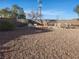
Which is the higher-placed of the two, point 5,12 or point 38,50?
point 5,12

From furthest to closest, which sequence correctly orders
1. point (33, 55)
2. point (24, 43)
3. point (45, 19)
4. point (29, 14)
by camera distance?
1. point (29, 14)
2. point (45, 19)
3. point (24, 43)
4. point (33, 55)

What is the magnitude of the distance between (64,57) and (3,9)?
4051cm

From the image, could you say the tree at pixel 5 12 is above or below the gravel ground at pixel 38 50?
above

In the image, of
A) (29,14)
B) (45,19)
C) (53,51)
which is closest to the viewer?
(53,51)

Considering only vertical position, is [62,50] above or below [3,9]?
below

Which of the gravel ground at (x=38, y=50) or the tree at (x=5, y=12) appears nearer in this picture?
the gravel ground at (x=38, y=50)

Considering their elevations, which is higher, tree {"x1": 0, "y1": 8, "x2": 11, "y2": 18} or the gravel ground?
tree {"x1": 0, "y1": 8, "x2": 11, "y2": 18}

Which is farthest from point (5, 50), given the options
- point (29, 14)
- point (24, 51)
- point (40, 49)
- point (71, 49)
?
point (29, 14)

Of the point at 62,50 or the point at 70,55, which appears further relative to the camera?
the point at 62,50

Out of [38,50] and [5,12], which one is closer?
[38,50]

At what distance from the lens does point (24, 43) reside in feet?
42.7

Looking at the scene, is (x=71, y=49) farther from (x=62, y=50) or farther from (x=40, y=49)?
(x=40, y=49)

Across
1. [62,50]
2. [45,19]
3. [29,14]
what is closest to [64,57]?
[62,50]

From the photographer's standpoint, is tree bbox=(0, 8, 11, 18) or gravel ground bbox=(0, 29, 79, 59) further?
tree bbox=(0, 8, 11, 18)
